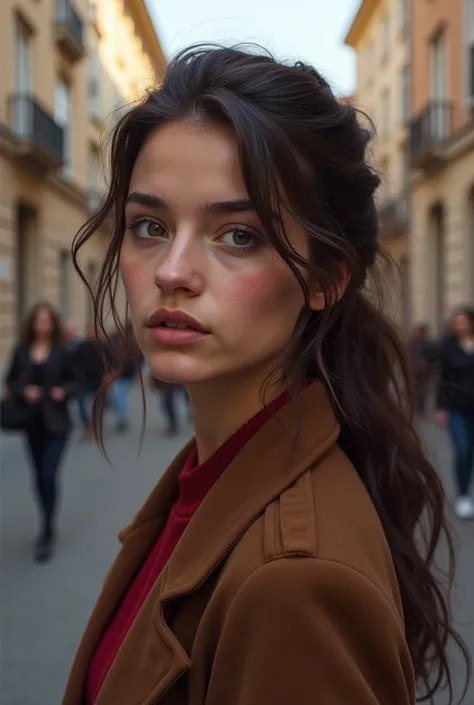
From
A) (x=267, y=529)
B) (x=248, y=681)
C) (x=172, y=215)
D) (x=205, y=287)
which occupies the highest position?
(x=172, y=215)

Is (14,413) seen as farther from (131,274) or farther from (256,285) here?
(256,285)

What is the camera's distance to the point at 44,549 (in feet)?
16.7

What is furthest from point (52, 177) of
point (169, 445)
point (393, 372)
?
point (393, 372)

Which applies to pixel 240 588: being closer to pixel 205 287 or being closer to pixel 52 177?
pixel 205 287

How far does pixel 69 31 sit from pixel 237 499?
17.6 meters

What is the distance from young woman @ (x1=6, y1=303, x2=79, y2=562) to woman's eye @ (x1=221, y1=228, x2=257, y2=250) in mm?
4397

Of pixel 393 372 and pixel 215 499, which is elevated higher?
pixel 393 372

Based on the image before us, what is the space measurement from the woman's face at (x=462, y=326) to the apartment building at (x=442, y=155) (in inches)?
361

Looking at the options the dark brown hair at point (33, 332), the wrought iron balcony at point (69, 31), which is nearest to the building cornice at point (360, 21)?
the wrought iron balcony at point (69, 31)

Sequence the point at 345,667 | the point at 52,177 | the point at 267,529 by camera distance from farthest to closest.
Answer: the point at 52,177, the point at 267,529, the point at 345,667

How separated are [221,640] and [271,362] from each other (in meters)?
0.46

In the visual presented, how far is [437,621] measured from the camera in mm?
1354

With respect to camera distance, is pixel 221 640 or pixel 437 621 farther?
pixel 437 621

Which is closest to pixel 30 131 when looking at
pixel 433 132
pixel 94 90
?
pixel 94 90
